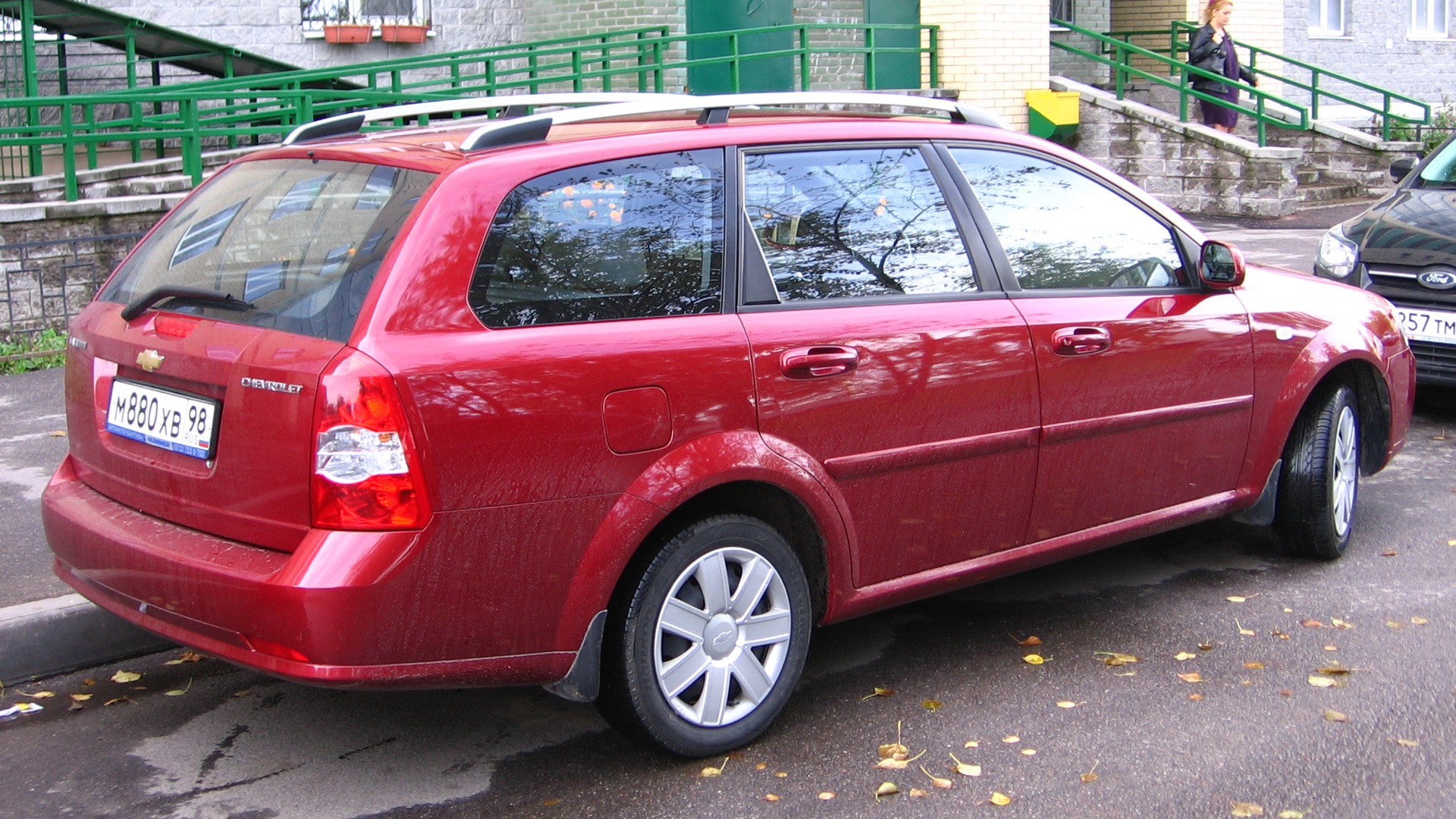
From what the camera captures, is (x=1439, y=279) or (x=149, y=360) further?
(x=1439, y=279)

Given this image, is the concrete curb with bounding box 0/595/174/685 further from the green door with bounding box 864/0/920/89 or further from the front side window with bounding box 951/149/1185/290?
the green door with bounding box 864/0/920/89

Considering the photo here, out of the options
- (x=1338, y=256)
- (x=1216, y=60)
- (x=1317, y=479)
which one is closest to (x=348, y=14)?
(x=1216, y=60)

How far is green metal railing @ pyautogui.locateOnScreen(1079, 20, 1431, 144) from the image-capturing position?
19.0 meters

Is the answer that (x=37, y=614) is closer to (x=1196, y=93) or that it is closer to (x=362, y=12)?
(x=362, y=12)

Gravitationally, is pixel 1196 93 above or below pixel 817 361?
above

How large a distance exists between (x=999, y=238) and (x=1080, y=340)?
0.39 metres

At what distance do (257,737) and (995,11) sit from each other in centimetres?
1502

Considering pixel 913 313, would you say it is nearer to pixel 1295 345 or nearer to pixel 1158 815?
pixel 1158 815

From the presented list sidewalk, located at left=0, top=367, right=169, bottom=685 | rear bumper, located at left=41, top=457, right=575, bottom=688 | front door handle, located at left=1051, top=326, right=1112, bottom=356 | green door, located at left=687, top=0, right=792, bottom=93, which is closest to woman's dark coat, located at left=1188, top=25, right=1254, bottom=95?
green door, located at left=687, top=0, right=792, bottom=93

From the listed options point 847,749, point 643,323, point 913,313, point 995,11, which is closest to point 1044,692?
point 847,749

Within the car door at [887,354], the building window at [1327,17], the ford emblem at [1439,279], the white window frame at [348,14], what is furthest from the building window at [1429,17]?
the car door at [887,354]

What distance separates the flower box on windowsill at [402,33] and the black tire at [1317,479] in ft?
42.4

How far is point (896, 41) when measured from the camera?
720 inches

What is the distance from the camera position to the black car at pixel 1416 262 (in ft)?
24.7
